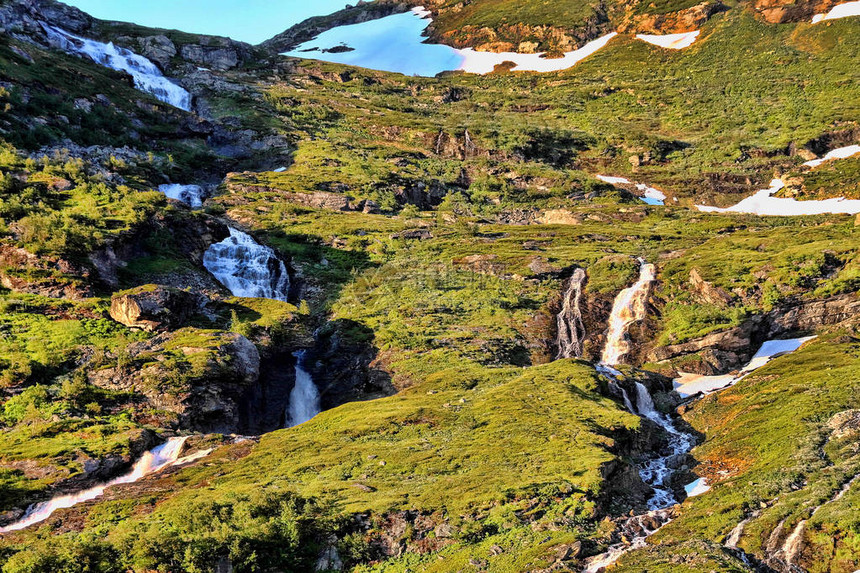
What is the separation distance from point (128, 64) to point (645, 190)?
131m

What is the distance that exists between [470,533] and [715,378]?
1356 inches

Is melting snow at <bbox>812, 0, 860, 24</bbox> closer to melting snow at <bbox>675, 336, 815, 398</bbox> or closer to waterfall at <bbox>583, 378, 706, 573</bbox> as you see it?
melting snow at <bbox>675, 336, 815, 398</bbox>

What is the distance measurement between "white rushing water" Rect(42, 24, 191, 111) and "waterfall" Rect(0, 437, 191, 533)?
418 ft

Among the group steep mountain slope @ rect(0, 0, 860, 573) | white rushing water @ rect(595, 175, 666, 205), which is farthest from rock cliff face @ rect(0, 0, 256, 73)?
white rushing water @ rect(595, 175, 666, 205)

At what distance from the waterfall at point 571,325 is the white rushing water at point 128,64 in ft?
373

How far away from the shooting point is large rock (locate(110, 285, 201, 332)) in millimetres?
45406

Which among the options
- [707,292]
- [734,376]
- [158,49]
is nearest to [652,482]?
[734,376]

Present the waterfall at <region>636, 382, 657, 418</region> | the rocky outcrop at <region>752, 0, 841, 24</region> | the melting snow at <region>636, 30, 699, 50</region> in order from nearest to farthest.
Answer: the waterfall at <region>636, 382, 657, 418</region>, the rocky outcrop at <region>752, 0, 841, 24</region>, the melting snow at <region>636, 30, 699, 50</region>

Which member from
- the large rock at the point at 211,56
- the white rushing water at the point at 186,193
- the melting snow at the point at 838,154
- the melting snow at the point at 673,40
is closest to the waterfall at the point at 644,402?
the white rushing water at the point at 186,193

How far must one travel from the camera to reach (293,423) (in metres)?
51.2

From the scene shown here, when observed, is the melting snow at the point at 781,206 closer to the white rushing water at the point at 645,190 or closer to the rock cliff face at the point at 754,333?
the white rushing water at the point at 645,190

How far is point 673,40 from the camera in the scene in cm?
18962

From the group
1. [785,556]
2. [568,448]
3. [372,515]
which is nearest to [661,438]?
[568,448]

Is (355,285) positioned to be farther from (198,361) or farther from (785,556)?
(785,556)
